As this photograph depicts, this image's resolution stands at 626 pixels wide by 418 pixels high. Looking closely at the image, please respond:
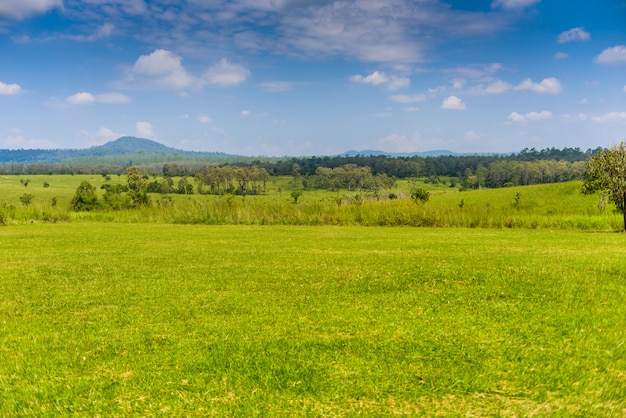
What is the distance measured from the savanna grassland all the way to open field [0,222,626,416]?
0.02 meters

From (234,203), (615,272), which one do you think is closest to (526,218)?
Answer: (615,272)

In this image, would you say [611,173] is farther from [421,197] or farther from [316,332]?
[316,332]

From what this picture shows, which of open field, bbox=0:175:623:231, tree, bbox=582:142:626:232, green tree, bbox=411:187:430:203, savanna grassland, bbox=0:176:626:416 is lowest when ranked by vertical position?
savanna grassland, bbox=0:176:626:416

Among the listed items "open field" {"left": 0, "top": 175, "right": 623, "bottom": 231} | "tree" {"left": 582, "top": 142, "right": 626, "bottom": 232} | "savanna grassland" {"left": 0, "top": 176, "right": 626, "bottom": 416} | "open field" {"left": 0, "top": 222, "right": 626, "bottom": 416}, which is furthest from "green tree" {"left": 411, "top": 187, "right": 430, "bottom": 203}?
"open field" {"left": 0, "top": 222, "right": 626, "bottom": 416}

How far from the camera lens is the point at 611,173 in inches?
615

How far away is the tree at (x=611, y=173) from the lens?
15.3 metres

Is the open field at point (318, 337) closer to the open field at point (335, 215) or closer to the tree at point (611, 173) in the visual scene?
the tree at point (611, 173)

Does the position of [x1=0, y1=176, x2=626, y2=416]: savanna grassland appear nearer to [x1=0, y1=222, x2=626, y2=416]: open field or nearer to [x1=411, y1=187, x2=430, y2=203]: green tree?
[x1=0, y1=222, x2=626, y2=416]: open field

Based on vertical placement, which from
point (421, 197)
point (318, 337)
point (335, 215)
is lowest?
point (318, 337)

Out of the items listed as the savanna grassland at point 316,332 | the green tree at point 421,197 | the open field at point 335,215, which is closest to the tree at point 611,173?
the open field at point 335,215

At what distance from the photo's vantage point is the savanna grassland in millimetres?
3766

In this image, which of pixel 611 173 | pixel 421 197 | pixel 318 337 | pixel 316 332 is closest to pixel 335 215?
pixel 421 197

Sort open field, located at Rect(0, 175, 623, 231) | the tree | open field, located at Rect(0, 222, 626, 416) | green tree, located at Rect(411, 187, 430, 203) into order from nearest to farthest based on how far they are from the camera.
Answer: open field, located at Rect(0, 222, 626, 416)
the tree
open field, located at Rect(0, 175, 623, 231)
green tree, located at Rect(411, 187, 430, 203)

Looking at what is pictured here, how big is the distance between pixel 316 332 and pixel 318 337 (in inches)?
6.1
